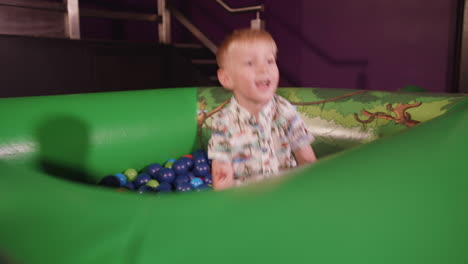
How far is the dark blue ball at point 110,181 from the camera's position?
1.58 meters

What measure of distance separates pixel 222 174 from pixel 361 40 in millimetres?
2362

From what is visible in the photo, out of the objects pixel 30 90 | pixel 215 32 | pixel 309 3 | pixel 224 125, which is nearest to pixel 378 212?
pixel 224 125

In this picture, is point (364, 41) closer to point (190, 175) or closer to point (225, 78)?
point (190, 175)

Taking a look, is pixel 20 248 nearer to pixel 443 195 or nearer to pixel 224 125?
pixel 443 195

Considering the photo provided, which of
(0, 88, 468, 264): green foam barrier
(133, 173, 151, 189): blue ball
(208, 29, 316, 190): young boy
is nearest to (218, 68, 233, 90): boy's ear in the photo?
(208, 29, 316, 190): young boy

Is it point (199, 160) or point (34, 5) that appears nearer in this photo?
point (199, 160)

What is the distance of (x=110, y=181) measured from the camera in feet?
5.19

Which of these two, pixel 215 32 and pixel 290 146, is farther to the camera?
pixel 215 32

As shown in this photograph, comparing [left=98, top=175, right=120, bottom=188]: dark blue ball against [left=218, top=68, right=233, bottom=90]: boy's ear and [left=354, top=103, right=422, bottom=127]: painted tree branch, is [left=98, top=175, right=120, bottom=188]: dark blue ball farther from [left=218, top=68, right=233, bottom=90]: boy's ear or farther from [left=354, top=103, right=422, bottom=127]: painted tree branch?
[left=354, top=103, right=422, bottom=127]: painted tree branch

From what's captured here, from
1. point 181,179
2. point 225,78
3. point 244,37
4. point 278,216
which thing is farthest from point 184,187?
point 278,216

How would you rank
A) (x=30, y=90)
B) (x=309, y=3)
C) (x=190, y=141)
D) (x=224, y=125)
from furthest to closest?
(x=309, y=3) < (x=30, y=90) < (x=190, y=141) < (x=224, y=125)

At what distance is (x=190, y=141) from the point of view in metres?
1.97

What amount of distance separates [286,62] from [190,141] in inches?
71.6

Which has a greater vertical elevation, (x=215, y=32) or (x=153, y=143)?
Answer: (x=215, y=32)
